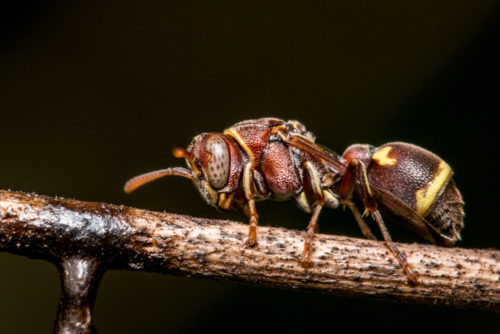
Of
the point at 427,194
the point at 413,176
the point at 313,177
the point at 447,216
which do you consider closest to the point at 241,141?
the point at 313,177

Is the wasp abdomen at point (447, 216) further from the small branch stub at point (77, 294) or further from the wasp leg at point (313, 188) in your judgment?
the small branch stub at point (77, 294)

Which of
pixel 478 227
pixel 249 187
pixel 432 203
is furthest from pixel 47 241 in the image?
pixel 478 227

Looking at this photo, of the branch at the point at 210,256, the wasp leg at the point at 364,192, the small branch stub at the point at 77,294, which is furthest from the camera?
the wasp leg at the point at 364,192

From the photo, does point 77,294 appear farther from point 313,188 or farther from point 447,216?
point 447,216

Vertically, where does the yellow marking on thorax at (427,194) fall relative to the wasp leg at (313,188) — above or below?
below

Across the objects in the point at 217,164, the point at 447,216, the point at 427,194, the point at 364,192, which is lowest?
the point at 447,216

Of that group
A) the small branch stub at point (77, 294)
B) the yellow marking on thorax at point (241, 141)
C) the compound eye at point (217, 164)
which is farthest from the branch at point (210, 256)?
the yellow marking on thorax at point (241, 141)

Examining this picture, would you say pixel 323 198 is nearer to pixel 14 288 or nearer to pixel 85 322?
pixel 85 322
